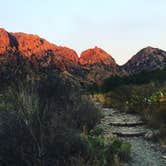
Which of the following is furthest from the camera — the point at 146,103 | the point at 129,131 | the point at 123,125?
the point at 146,103

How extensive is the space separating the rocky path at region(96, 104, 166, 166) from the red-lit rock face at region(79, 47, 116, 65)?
110 metres

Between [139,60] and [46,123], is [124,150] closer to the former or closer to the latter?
[46,123]

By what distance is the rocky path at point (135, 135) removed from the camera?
10.5 m

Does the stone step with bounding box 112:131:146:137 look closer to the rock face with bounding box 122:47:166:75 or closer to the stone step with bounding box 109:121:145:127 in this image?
the stone step with bounding box 109:121:145:127

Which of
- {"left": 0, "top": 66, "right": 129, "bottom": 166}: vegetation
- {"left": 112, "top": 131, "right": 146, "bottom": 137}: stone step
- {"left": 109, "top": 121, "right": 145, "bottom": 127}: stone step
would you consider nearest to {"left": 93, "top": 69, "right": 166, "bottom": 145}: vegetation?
{"left": 109, "top": 121, "right": 145, "bottom": 127}: stone step

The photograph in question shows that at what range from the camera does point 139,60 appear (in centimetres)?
11175

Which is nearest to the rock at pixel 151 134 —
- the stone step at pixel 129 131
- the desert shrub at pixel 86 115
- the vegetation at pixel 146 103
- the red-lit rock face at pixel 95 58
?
the vegetation at pixel 146 103

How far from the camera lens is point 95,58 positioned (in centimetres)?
13750

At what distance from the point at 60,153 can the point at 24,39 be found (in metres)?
148

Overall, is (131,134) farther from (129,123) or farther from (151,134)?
(129,123)

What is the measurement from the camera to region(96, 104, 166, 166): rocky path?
10469 millimetres

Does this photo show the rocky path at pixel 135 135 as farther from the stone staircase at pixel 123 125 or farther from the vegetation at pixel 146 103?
the vegetation at pixel 146 103

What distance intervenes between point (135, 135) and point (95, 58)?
4875 inches

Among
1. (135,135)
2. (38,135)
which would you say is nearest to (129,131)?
(135,135)
